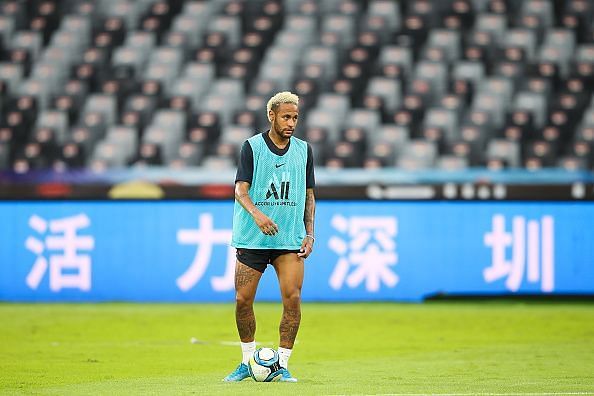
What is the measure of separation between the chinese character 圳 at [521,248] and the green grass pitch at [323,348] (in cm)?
44

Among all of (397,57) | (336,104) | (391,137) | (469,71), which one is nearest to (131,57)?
(336,104)

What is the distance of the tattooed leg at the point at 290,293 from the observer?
26.7ft

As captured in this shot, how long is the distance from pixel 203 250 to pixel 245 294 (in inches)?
304

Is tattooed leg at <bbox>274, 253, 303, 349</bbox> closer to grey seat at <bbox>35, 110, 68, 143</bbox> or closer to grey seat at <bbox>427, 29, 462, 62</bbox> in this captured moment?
grey seat at <bbox>35, 110, 68, 143</bbox>

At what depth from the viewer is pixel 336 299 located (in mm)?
16000

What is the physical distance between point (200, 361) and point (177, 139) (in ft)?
36.5

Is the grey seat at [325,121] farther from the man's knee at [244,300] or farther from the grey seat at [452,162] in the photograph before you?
the man's knee at [244,300]

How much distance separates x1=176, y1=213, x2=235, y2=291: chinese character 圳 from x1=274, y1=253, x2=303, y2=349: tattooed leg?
7.55 m

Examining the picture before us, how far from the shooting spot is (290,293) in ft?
26.7

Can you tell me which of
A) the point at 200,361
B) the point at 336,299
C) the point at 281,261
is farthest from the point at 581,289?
the point at 281,261

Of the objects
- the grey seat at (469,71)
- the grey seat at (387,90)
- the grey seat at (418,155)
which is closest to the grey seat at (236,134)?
the grey seat at (387,90)

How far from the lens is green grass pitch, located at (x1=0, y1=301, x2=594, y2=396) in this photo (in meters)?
8.05

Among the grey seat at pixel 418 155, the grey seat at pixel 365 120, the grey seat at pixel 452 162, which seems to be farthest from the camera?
the grey seat at pixel 365 120

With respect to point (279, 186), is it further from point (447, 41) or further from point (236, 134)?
point (447, 41)
